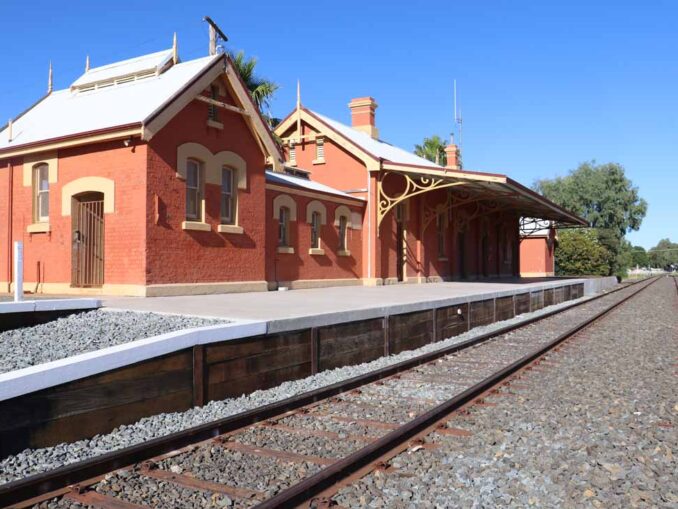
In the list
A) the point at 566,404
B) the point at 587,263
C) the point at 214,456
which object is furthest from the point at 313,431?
the point at 587,263

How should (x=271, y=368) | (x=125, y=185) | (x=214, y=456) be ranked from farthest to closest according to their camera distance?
(x=125, y=185), (x=271, y=368), (x=214, y=456)

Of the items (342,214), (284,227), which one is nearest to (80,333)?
(284,227)

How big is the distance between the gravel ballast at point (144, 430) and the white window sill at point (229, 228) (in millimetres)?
7867

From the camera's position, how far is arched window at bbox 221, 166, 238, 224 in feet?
52.6

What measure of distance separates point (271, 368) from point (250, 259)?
30.5 feet

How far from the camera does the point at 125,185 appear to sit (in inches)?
539

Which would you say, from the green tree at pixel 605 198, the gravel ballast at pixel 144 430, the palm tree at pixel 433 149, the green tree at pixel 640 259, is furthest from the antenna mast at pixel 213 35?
the green tree at pixel 640 259

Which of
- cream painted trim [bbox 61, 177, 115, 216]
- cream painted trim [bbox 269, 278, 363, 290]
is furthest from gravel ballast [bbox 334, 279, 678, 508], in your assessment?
cream painted trim [bbox 269, 278, 363, 290]

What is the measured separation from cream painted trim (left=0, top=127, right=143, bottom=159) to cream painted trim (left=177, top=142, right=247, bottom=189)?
4.29ft

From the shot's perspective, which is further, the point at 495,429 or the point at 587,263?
the point at 587,263

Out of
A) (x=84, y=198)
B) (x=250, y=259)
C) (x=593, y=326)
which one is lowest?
(x=593, y=326)

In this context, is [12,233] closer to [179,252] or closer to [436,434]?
[179,252]

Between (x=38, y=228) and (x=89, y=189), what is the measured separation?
1.96 m

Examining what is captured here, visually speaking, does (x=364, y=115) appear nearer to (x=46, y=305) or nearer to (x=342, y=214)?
(x=342, y=214)
